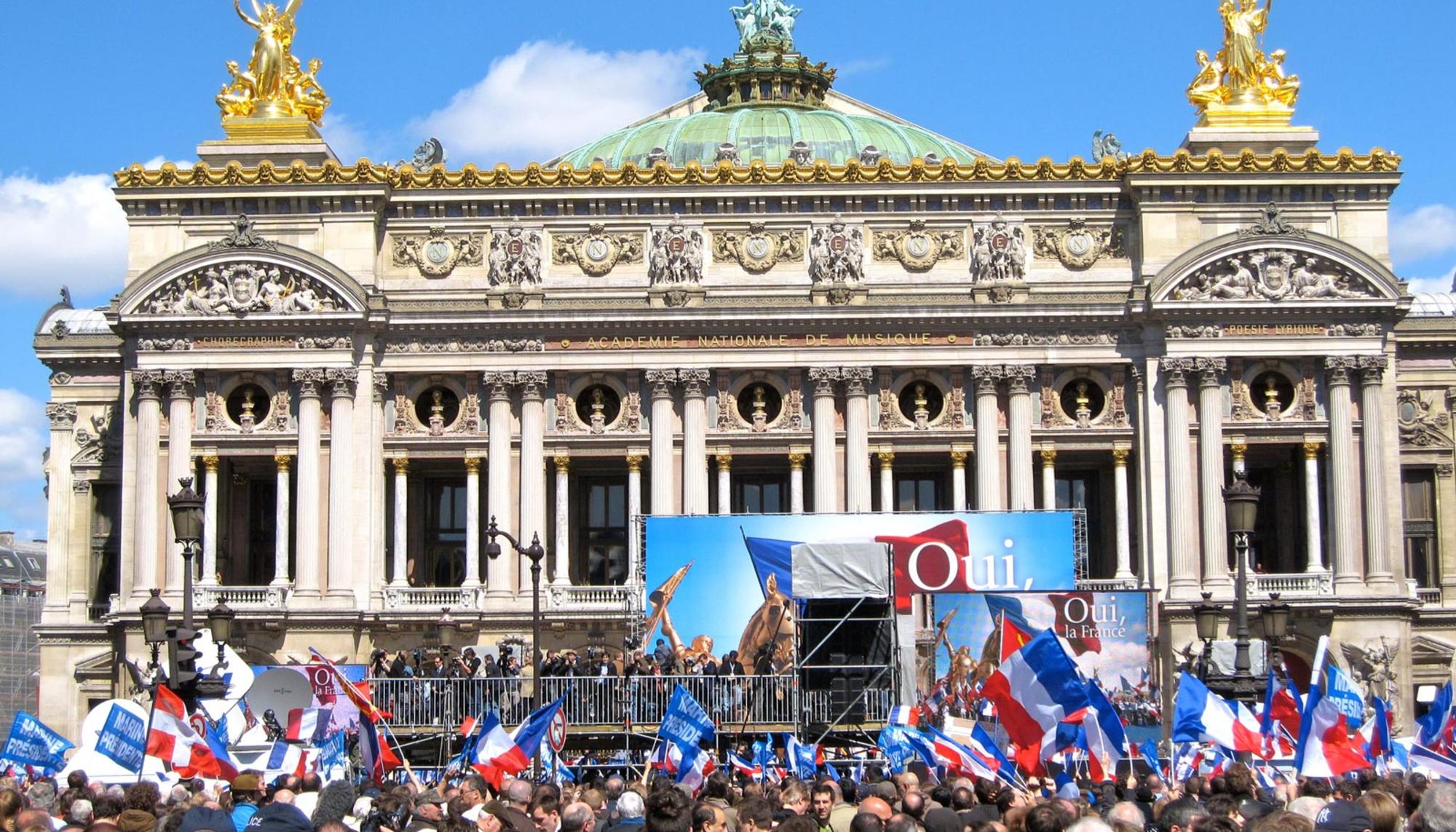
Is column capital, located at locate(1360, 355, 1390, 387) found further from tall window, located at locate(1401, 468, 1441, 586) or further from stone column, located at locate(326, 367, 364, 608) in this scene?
stone column, located at locate(326, 367, 364, 608)

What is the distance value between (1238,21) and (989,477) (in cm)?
1557

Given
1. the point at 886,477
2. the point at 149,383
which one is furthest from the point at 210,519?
the point at 886,477

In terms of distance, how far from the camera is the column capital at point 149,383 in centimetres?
6425

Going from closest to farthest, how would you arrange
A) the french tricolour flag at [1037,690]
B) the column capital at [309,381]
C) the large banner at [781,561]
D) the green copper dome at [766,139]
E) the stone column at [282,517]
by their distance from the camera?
the french tricolour flag at [1037,690]
the large banner at [781,561]
the stone column at [282,517]
the column capital at [309,381]
the green copper dome at [766,139]

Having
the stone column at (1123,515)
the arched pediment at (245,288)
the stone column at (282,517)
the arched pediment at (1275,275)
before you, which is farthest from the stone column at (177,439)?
the arched pediment at (1275,275)

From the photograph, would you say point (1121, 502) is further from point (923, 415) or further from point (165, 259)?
point (165, 259)

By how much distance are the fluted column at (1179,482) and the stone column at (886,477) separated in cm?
765

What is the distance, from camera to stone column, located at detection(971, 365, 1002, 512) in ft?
211

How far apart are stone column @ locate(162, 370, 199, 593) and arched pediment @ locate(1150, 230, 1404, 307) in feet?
89.0

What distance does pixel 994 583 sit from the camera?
58188mm

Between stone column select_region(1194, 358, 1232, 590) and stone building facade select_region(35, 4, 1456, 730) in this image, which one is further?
stone building facade select_region(35, 4, 1456, 730)

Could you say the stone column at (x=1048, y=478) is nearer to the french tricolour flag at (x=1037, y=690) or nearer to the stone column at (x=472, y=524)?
the stone column at (x=472, y=524)

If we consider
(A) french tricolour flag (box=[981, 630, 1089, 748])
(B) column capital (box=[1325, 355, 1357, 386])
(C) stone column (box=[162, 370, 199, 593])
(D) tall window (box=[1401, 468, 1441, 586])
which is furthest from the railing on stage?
(D) tall window (box=[1401, 468, 1441, 586])

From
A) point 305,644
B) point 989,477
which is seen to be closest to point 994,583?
point 989,477
